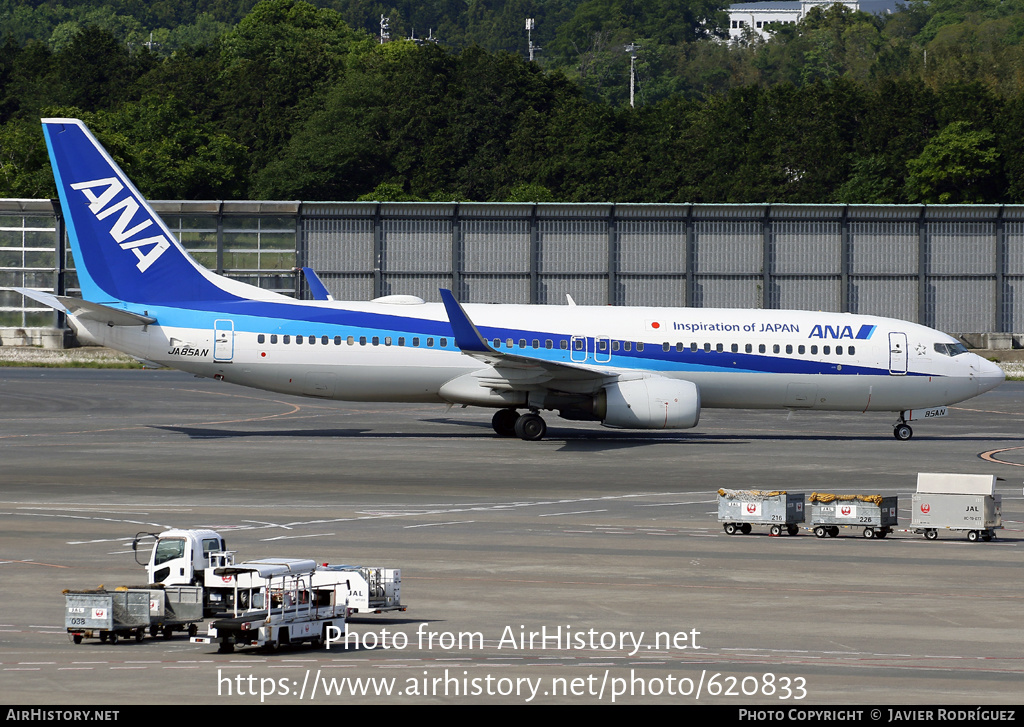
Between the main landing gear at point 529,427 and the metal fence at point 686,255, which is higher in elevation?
the metal fence at point 686,255

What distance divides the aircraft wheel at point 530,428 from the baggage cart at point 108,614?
89.3ft

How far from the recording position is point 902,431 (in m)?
47.8

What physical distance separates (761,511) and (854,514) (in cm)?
184

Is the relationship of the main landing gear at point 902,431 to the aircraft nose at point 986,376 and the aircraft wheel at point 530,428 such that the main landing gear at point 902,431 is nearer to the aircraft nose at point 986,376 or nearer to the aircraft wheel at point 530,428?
the aircraft nose at point 986,376

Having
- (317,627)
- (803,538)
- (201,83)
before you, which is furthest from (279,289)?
(201,83)

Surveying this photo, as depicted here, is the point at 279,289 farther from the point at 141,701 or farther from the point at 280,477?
the point at 141,701

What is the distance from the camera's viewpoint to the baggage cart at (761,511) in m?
28.3

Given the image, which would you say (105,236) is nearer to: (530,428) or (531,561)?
(530,428)

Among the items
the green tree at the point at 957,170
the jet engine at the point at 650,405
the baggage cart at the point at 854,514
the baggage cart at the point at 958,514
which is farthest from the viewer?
the green tree at the point at 957,170

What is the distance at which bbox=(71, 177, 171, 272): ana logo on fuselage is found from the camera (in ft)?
149

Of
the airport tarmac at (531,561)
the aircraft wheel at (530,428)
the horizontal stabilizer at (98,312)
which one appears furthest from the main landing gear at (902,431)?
the horizontal stabilizer at (98,312)

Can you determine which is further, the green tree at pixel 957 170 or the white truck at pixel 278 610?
the green tree at pixel 957 170

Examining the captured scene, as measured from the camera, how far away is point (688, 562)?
24906 mm
